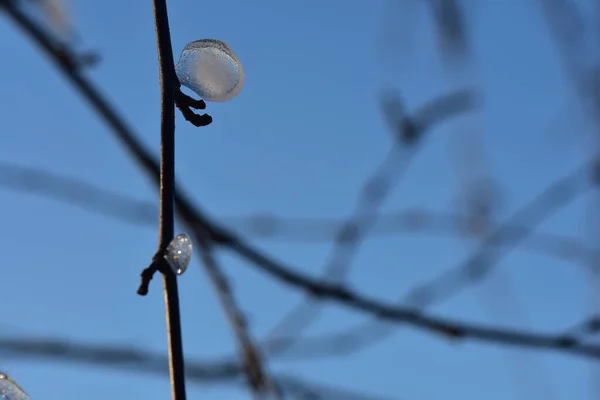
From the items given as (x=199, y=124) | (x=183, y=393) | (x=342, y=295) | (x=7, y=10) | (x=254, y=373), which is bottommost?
(x=183, y=393)

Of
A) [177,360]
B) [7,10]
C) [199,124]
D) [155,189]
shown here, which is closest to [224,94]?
[199,124]

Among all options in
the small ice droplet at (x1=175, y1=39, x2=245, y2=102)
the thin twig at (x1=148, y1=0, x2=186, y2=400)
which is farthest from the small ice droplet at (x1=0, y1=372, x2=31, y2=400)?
the small ice droplet at (x1=175, y1=39, x2=245, y2=102)

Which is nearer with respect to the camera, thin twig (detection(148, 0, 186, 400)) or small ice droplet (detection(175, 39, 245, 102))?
thin twig (detection(148, 0, 186, 400))

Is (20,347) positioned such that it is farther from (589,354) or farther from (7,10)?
(589,354)

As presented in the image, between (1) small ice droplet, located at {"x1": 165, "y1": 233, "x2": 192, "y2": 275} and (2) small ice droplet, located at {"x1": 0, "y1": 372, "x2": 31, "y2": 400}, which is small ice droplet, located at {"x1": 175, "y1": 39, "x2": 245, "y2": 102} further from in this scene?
(2) small ice droplet, located at {"x1": 0, "y1": 372, "x2": 31, "y2": 400}

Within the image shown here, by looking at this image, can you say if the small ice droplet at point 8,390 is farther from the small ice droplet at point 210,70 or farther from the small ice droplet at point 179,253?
the small ice droplet at point 210,70

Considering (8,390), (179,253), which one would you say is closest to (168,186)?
(179,253)

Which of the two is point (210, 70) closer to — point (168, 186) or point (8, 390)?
point (168, 186)
